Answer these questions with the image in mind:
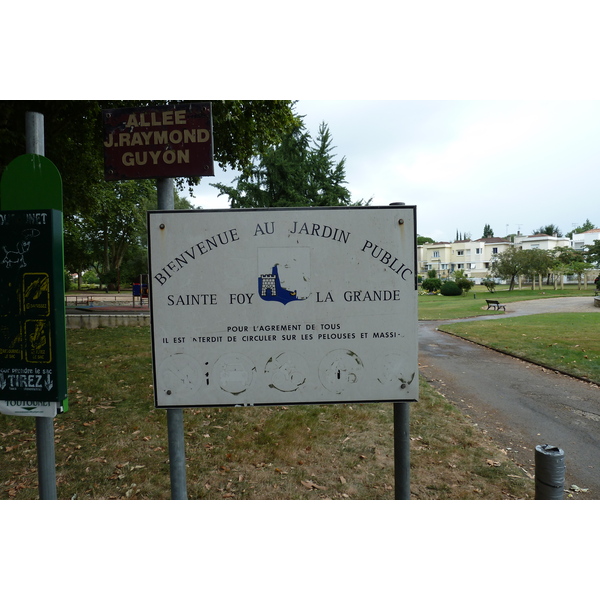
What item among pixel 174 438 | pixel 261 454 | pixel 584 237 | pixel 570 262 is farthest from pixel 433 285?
pixel 584 237

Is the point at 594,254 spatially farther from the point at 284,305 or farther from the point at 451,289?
the point at 284,305

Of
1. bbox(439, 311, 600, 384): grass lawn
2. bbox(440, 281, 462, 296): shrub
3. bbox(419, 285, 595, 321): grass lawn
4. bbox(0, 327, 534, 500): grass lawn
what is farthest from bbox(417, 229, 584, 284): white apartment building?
bbox(0, 327, 534, 500): grass lawn

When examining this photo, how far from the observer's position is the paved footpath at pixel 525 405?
4570mm

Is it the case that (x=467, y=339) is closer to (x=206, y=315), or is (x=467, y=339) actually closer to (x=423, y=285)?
(x=206, y=315)

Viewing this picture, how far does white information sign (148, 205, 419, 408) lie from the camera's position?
2.67 metres

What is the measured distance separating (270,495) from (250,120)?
8111mm

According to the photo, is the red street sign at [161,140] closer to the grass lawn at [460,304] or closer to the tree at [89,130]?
the tree at [89,130]

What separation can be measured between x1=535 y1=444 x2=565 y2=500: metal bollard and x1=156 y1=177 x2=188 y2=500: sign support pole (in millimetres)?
2219

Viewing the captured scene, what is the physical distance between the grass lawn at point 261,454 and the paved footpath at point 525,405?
0.37 meters

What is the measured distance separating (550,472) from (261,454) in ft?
10.00

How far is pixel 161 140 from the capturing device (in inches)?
102

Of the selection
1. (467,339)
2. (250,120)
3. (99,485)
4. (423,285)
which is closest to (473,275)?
(423,285)

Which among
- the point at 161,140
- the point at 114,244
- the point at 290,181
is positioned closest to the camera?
the point at 161,140

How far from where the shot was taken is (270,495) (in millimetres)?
3828
